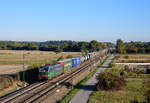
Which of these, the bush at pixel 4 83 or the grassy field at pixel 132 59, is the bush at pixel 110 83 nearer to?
the bush at pixel 4 83

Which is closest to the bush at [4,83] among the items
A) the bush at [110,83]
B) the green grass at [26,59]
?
the bush at [110,83]

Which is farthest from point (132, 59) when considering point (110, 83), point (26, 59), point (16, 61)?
point (110, 83)

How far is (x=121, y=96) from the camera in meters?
19.9

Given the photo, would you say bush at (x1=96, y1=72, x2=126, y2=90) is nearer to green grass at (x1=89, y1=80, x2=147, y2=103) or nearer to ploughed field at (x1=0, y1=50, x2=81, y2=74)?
green grass at (x1=89, y1=80, x2=147, y2=103)

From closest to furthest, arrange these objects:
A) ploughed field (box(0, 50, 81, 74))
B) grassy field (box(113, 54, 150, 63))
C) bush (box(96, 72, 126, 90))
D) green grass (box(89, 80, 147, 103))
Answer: green grass (box(89, 80, 147, 103))
bush (box(96, 72, 126, 90))
ploughed field (box(0, 50, 81, 74))
grassy field (box(113, 54, 150, 63))

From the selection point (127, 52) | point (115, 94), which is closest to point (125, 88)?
point (115, 94)

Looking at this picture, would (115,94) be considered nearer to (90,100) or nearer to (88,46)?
(90,100)

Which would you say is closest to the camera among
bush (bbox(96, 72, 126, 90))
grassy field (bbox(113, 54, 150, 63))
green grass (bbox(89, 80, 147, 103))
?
green grass (bbox(89, 80, 147, 103))

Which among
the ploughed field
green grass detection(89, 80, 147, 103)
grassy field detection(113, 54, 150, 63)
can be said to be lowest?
the ploughed field

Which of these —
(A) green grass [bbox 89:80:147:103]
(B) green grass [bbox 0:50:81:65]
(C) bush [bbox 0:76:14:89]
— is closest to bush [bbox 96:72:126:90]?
(A) green grass [bbox 89:80:147:103]

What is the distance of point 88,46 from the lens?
15338cm

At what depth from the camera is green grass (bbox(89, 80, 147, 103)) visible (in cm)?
1800

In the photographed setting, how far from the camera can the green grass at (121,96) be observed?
18.0 metres

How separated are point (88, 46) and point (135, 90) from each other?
131302 mm
